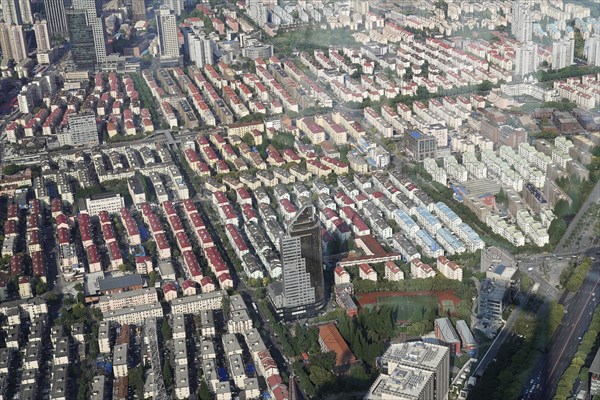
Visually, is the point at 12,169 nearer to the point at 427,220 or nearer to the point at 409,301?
the point at 427,220

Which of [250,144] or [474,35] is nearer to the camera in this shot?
[250,144]

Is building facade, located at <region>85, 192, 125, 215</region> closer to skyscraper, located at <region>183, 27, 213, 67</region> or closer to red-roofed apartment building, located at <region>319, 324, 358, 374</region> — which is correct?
red-roofed apartment building, located at <region>319, 324, 358, 374</region>

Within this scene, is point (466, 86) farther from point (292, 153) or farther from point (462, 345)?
point (462, 345)

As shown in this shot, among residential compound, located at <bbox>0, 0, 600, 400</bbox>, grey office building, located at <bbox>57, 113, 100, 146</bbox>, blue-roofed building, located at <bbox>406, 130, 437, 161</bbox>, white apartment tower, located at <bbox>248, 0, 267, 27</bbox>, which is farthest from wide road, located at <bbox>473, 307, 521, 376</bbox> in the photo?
white apartment tower, located at <bbox>248, 0, 267, 27</bbox>

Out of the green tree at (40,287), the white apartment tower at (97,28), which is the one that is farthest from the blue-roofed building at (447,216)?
the white apartment tower at (97,28)

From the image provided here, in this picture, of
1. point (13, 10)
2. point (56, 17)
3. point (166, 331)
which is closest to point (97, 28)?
point (56, 17)

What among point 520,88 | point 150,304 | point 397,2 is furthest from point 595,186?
point 397,2

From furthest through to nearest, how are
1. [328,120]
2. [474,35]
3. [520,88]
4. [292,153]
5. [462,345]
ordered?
1. [474,35]
2. [520,88]
3. [328,120]
4. [292,153]
5. [462,345]
